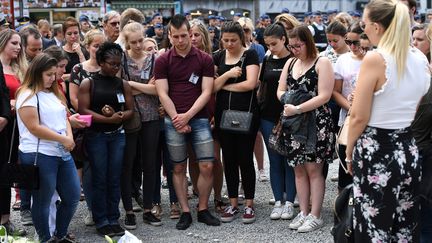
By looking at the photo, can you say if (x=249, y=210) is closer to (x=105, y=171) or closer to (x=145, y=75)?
(x=105, y=171)

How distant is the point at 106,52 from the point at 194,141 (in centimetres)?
115

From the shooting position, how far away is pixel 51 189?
A: 4898 mm

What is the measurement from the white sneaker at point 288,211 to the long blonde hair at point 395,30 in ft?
8.69

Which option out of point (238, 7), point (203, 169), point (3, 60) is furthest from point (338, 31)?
point (238, 7)

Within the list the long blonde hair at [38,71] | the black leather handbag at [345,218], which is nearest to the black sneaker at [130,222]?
the long blonde hair at [38,71]

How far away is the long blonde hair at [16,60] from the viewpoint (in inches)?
221

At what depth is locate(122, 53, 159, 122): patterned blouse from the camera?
19.1 ft

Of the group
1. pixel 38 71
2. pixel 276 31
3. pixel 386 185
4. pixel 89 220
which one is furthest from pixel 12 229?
pixel 386 185

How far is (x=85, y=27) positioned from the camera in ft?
36.4

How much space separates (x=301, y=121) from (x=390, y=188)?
1.80 meters

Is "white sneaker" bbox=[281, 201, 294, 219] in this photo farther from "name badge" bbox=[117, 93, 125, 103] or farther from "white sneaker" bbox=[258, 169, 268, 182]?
"name badge" bbox=[117, 93, 125, 103]

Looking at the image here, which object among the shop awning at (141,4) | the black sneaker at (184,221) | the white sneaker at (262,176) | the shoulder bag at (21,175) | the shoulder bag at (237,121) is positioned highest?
the shop awning at (141,4)

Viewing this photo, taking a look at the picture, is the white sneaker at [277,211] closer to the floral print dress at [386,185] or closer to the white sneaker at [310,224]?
the white sneaker at [310,224]

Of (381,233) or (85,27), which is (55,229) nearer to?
(381,233)
